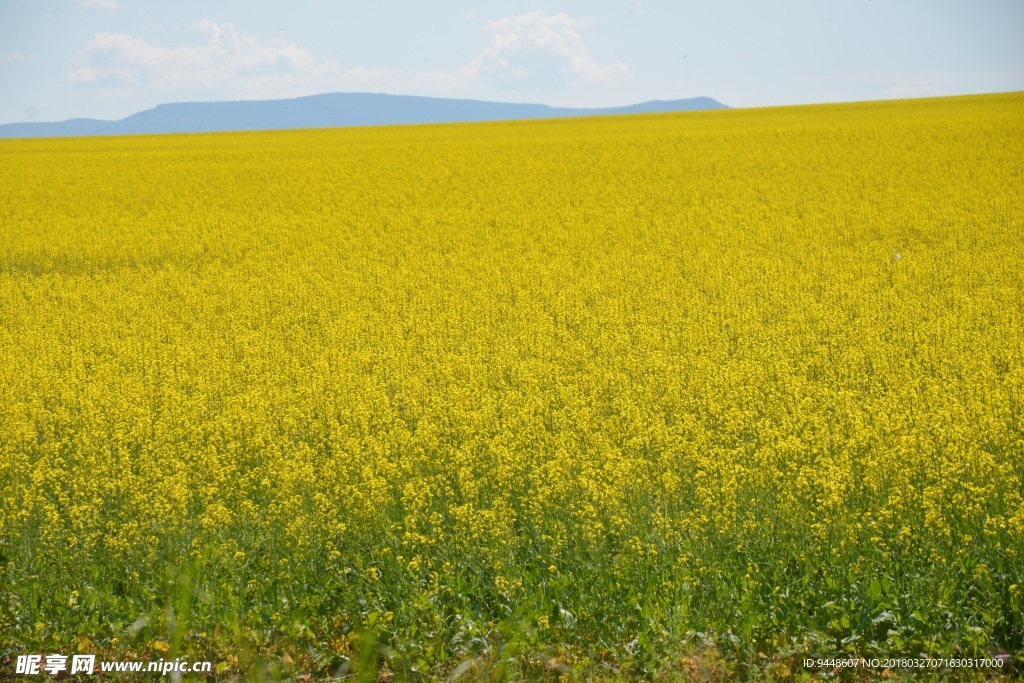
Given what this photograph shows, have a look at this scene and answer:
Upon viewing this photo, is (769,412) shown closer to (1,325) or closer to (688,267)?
(688,267)

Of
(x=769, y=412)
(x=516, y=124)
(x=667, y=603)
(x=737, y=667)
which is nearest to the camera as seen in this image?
(x=737, y=667)

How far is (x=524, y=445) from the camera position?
6.89 meters

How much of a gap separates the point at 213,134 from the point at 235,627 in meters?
45.6

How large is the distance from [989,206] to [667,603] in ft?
52.0

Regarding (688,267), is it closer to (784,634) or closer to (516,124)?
(784,634)

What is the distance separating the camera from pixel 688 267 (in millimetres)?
14102

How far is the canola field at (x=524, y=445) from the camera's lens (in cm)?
448

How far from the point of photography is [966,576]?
4594 mm

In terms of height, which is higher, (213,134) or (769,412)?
(213,134)

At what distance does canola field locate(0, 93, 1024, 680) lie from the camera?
448 centimetres

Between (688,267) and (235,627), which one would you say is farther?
(688,267)

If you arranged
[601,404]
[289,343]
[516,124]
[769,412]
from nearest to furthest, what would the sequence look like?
[769,412] → [601,404] → [289,343] → [516,124]

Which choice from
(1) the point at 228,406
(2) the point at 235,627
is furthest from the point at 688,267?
(2) the point at 235,627

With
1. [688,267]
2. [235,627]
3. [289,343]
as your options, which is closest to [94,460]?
[235,627]
